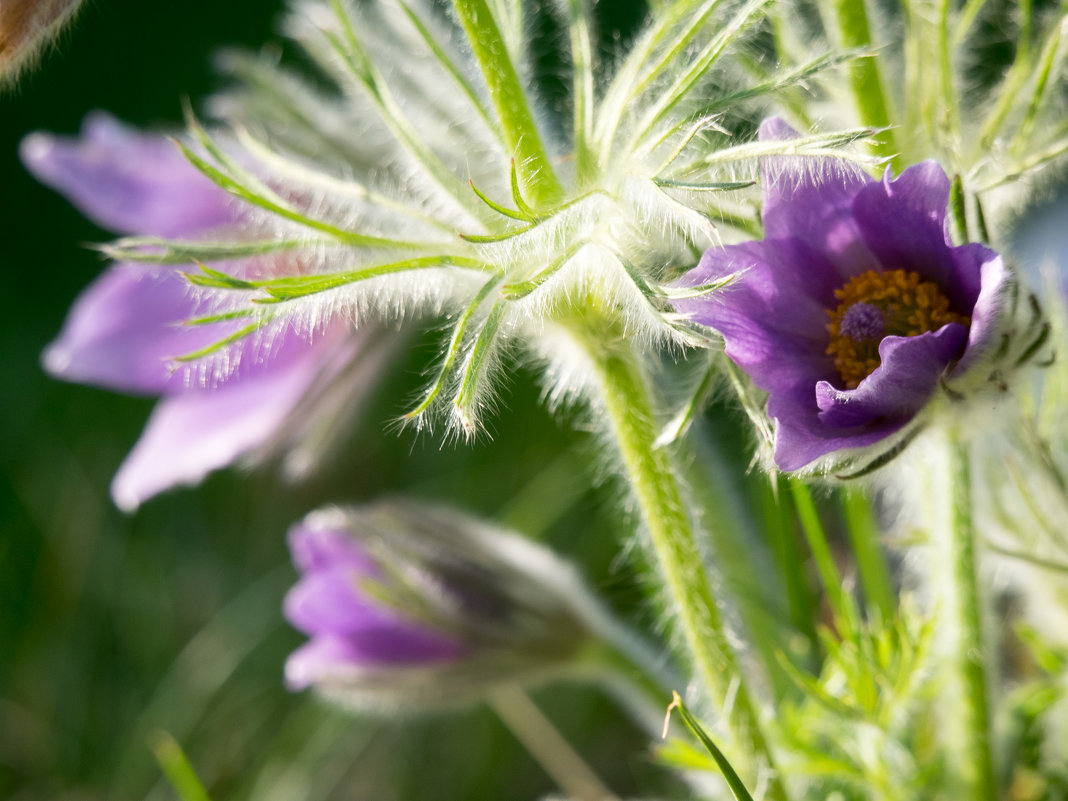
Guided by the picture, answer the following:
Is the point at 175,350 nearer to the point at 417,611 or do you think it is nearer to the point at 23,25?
the point at 417,611

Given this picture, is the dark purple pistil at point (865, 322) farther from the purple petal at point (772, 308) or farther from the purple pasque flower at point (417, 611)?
the purple pasque flower at point (417, 611)

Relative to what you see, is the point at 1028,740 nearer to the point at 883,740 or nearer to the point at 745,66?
the point at 883,740

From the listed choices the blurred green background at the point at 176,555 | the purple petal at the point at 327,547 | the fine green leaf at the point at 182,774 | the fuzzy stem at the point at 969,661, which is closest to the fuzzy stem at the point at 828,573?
the fuzzy stem at the point at 969,661

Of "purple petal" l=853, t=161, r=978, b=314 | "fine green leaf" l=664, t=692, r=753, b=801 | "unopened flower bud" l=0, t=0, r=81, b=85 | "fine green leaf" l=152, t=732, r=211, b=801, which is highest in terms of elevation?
"unopened flower bud" l=0, t=0, r=81, b=85

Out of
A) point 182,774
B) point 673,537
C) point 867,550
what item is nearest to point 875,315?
point 673,537

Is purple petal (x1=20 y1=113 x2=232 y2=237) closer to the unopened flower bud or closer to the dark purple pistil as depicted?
the unopened flower bud

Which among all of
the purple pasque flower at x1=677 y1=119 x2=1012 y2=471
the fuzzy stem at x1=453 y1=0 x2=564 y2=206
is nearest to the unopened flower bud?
the fuzzy stem at x1=453 y1=0 x2=564 y2=206
